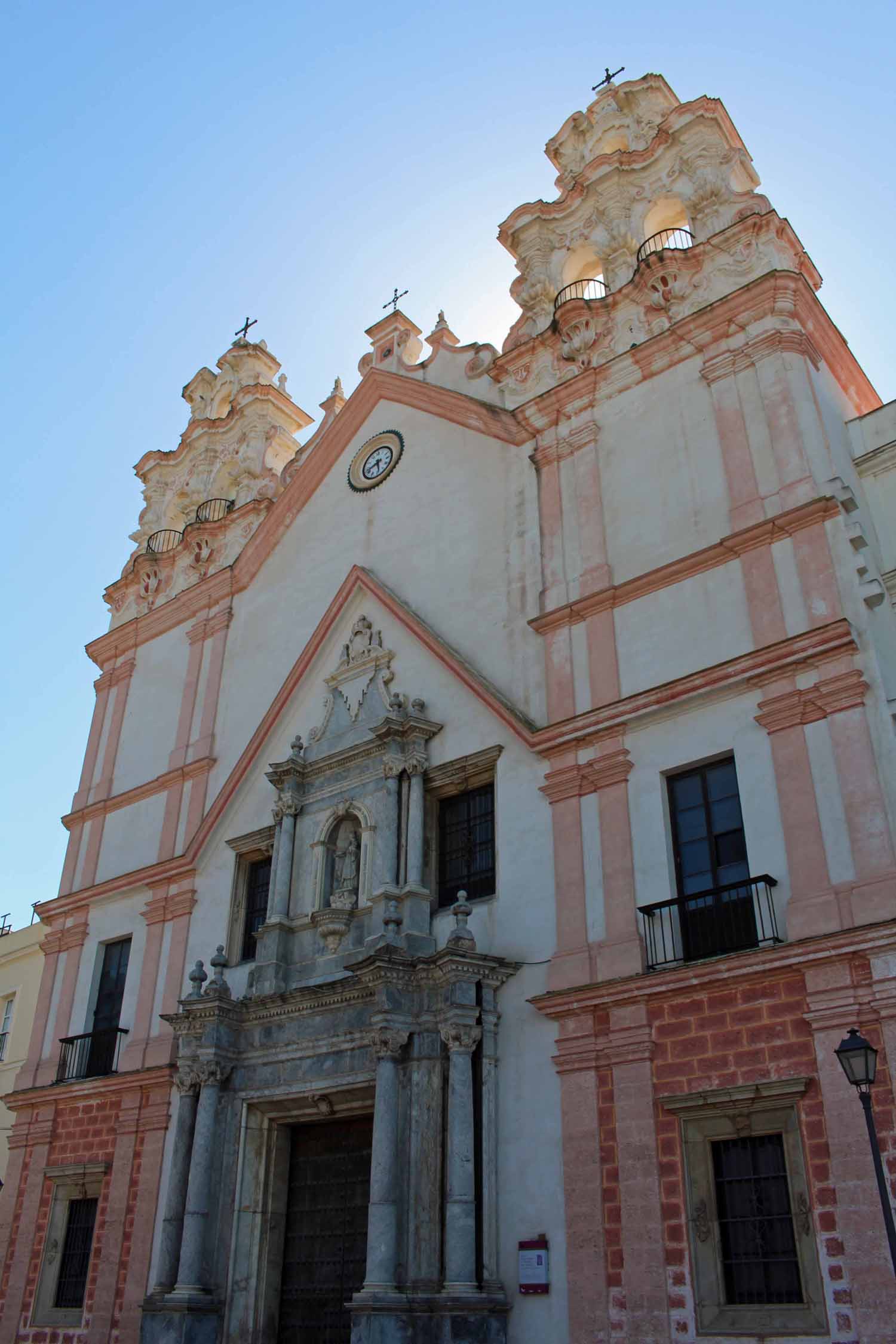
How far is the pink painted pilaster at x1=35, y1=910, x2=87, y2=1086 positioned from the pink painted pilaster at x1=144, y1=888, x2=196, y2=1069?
2437 millimetres

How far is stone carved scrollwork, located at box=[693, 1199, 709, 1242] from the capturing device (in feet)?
36.1

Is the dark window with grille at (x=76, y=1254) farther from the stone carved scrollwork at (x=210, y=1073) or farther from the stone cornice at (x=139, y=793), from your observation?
the stone cornice at (x=139, y=793)

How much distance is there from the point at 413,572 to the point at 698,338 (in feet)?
17.8

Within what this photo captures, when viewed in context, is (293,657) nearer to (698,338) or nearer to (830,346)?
(698,338)

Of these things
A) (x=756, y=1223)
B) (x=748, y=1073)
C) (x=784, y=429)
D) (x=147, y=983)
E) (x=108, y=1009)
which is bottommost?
(x=756, y=1223)

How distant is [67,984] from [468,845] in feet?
28.8

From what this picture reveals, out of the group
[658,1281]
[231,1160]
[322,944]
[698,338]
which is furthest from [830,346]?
[231,1160]

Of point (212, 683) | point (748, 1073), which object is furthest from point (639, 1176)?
point (212, 683)

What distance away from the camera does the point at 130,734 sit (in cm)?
2236

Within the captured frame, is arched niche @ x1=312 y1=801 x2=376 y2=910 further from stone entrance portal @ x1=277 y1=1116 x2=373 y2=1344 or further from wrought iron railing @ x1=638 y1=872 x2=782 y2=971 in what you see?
wrought iron railing @ x1=638 y1=872 x2=782 y2=971

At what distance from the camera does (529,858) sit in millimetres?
14289

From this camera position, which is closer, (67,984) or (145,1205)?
(145,1205)

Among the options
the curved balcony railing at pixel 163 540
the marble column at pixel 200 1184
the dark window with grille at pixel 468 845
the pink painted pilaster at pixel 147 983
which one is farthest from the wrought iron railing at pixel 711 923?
the curved balcony railing at pixel 163 540

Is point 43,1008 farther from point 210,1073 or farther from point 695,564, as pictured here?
point 695,564
